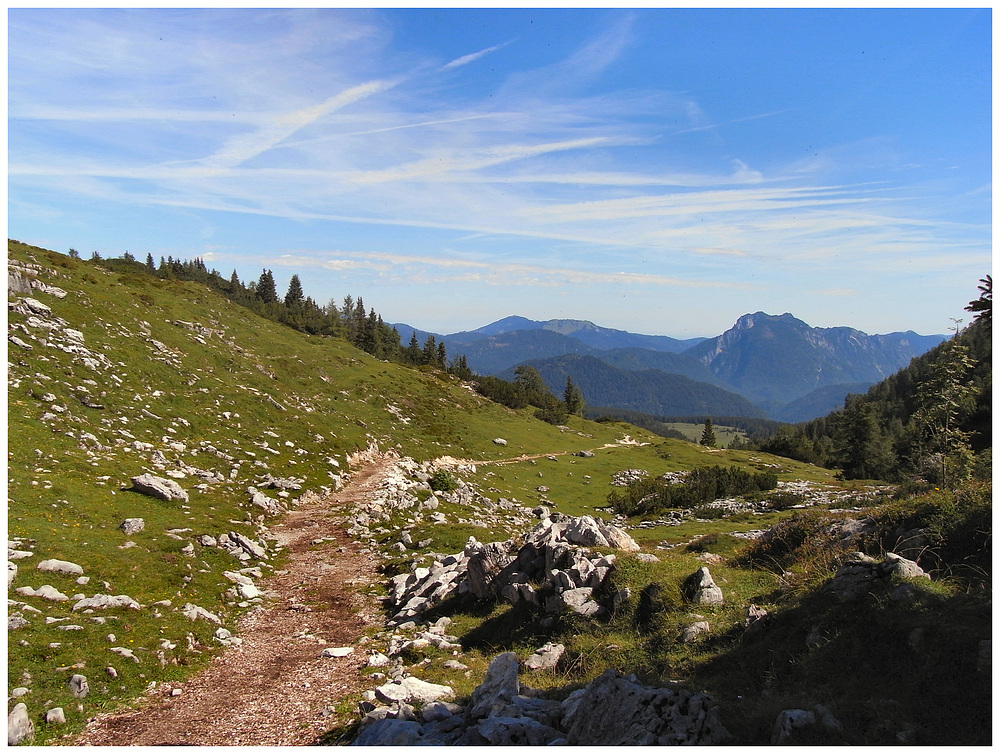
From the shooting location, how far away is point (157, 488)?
24.5 m

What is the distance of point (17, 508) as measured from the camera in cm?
1845

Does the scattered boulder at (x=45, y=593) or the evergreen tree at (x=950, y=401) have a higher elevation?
the evergreen tree at (x=950, y=401)

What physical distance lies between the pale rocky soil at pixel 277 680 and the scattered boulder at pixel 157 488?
23.6 feet

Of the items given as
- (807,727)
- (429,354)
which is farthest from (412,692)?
(429,354)

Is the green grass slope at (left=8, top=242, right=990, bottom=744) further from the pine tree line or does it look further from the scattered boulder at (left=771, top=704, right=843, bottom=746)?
the pine tree line

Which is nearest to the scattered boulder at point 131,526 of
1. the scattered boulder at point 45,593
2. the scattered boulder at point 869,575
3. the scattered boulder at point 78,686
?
the scattered boulder at point 45,593

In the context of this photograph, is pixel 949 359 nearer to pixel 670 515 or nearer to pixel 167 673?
pixel 670 515

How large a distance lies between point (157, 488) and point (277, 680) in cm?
1573

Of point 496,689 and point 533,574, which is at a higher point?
point 496,689

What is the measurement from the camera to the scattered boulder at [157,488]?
2436cm

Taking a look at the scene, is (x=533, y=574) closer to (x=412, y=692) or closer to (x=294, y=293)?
(x=412, y=692)

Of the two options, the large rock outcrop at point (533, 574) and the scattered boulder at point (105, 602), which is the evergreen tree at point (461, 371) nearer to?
the large rock outcrop at point (533, 574)

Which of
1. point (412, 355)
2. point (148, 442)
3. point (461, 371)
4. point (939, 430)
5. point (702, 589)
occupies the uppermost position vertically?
point (412, 355)

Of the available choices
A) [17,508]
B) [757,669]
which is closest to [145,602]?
[17,508]
